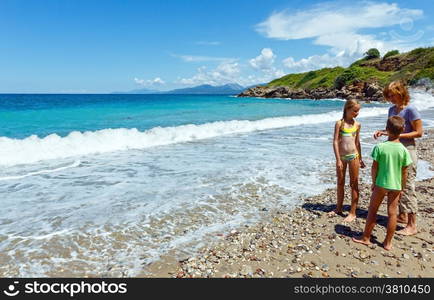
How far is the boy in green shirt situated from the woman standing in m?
0.41

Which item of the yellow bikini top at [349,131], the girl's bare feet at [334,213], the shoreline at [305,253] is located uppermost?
the yellow bikini top at [349,131]

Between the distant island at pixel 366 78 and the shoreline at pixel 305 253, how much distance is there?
227 ft

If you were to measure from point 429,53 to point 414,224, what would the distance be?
323 feet

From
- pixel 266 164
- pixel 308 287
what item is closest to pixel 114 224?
pixel 308 287

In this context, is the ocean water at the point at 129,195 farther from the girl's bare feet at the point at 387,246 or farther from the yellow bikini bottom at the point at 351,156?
the girl's bare feet at the point at 387,246

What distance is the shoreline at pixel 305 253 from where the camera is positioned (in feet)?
13.5

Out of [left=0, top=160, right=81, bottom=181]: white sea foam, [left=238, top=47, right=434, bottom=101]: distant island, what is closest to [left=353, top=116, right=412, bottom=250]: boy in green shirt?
[left=0, top=160, right=81, bottom=181]: white sea foam

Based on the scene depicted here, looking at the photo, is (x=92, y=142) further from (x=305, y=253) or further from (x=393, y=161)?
(x=393, y=161)

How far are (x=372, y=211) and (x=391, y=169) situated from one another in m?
0.71

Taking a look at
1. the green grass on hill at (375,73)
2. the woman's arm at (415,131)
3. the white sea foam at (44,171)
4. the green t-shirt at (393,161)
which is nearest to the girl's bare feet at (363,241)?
the green t-shirt at (393,161)

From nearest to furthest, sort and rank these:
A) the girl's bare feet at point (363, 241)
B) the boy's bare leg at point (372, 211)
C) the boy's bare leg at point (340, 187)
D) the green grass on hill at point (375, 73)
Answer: the boy's bare leg at point (372, 211) < the girl's bare feet at point (363, 241) < the boy's bare leg at point (340, 187) < the green grass on hill at point (375, 73)

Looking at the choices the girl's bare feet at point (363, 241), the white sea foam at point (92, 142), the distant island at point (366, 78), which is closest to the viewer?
the girl's bare feet at point (363, 241)

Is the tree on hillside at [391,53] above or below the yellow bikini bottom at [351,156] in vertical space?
above

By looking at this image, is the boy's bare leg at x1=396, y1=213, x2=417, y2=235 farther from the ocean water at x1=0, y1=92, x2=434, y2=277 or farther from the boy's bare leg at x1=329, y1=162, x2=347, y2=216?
the ocean water at x1=0, y1=92, x2=434, y2=277
